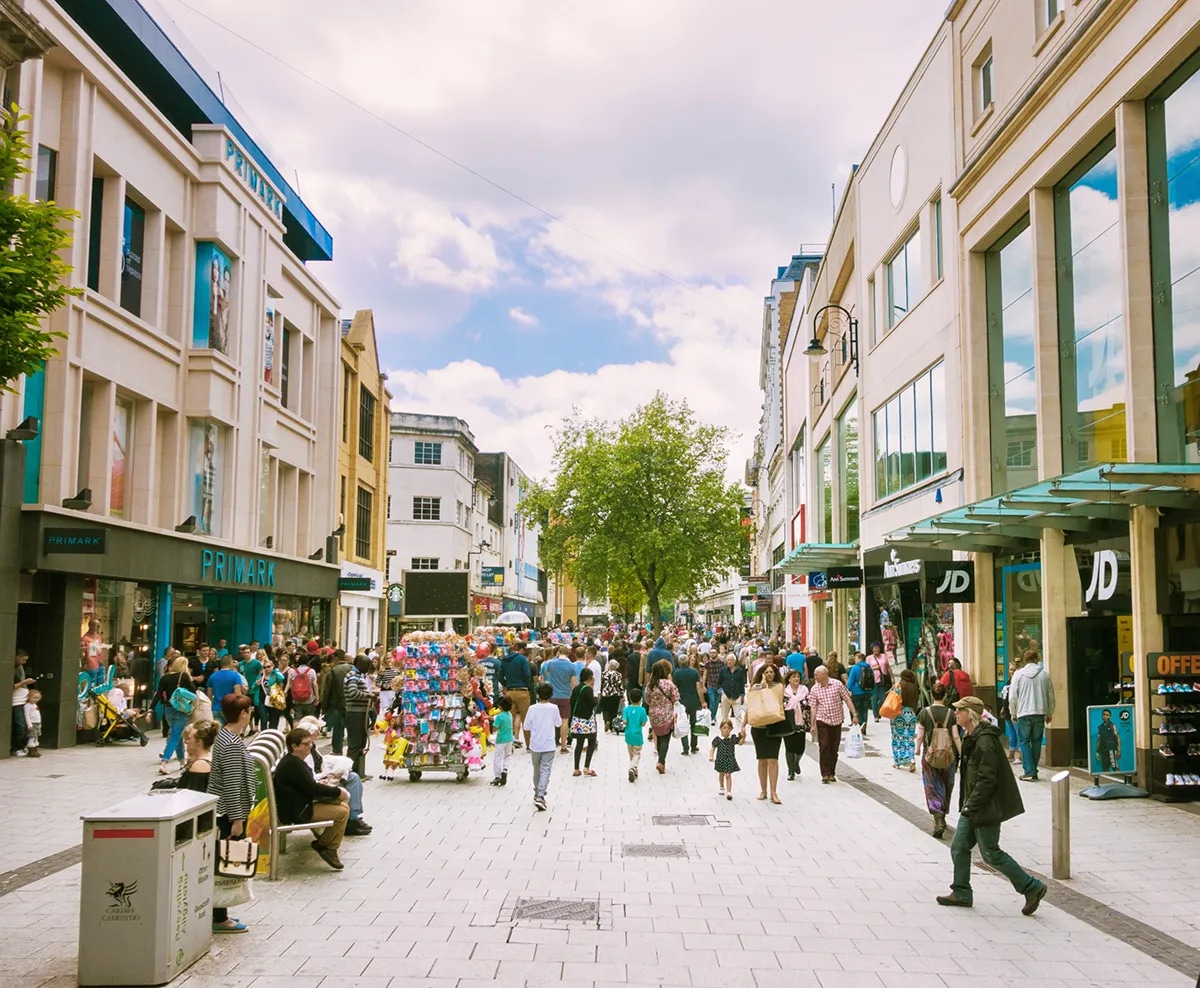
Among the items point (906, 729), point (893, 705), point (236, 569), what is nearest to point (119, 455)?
point (236, 569)

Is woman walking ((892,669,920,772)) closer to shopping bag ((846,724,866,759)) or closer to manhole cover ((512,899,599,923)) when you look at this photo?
shopping bag ((846,724,866,759))

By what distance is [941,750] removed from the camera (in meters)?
11.5

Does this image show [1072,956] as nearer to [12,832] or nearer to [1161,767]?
[1161,767]

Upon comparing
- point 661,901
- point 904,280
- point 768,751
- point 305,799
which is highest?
point 904,280

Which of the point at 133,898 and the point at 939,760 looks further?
the point at 939,760

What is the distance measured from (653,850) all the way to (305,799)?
11.3 feet

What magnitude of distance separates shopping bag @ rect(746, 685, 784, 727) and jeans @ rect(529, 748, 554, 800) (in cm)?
265

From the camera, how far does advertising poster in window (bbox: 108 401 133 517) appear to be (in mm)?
21859

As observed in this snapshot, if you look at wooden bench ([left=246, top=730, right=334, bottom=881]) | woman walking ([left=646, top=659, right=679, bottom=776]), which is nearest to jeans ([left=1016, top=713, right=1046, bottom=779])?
woman walking ([left=646, top=659, right=679, bottom=776])

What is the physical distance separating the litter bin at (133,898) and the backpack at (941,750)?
7.62m

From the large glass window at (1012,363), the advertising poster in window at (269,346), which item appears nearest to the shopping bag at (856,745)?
the large glass window at (1012,363)

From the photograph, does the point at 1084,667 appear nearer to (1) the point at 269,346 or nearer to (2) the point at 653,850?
(2) the point at 653,850

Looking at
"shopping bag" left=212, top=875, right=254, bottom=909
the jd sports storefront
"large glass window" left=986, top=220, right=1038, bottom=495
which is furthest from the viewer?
the jd sports storefront

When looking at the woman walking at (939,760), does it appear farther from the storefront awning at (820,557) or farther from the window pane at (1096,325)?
the storefront awning at (820,557)
